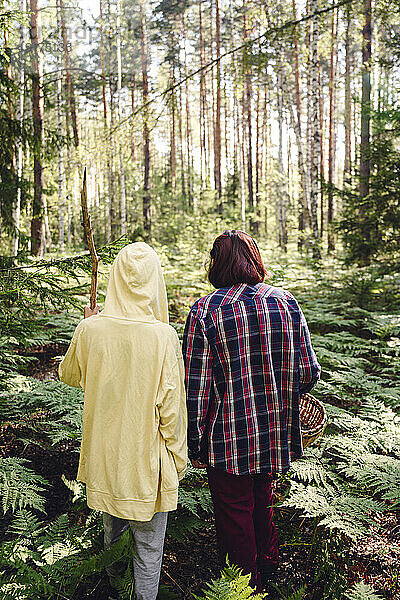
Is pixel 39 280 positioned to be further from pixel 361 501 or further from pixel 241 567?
pixel 361 501

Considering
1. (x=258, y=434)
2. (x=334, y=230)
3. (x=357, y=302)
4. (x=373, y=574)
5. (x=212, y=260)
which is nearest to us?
(x=258, y=434)

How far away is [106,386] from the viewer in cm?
234

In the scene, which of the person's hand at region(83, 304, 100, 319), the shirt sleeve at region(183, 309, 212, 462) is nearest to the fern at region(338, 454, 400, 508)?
the shirt sleeve at region(183, 309, 212, 462)

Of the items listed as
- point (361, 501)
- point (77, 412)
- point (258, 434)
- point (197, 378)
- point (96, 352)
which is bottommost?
point (361, 501)

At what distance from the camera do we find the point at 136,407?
2.30 metres

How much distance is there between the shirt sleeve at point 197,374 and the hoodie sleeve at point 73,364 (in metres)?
0.56

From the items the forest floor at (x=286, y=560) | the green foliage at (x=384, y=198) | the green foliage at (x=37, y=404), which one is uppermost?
the green foliage at (x=384, y=198)

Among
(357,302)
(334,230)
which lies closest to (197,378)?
(357,302)

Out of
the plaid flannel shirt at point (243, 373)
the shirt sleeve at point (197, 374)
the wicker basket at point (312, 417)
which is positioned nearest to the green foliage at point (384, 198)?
the wicker basket at point (312, 417)

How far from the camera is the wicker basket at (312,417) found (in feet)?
9.15

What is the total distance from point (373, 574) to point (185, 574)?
115 cm

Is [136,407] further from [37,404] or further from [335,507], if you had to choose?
[37,404]

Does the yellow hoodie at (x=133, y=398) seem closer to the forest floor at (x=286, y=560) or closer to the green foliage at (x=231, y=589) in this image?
the green foliage at (x=231, y=589)

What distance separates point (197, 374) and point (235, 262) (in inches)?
24.8
